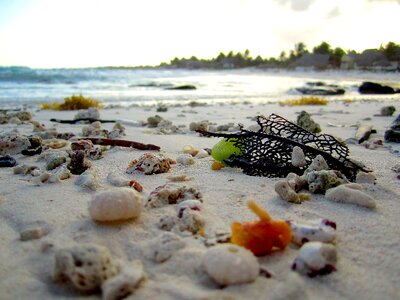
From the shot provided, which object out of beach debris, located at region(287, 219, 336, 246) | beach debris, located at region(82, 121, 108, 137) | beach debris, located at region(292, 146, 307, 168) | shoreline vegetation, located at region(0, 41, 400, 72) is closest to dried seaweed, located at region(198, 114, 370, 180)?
beach debris, located at region(292, 146, 307, 168)

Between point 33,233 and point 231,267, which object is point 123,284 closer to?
point 231,267

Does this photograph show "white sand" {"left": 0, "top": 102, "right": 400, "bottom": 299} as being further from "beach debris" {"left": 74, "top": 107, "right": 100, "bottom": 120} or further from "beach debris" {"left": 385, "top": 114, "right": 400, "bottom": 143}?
"beach debris" {"left": 74, "top": 107, "right": 100, "bottom": 120}

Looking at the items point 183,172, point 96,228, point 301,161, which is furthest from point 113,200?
point 301,161

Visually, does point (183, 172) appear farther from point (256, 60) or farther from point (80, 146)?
point (256, 60)

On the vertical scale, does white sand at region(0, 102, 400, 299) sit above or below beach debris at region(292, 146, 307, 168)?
below

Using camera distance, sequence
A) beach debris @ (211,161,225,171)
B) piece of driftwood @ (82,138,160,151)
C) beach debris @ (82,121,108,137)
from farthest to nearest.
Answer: beach debris @ (82,121,108,137) < piece of driftwood @ (82,138,160,151) < beach debris @ (211,161,225,171)

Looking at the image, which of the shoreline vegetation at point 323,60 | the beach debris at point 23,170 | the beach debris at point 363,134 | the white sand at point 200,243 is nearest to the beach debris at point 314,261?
the white sand at point 200,243

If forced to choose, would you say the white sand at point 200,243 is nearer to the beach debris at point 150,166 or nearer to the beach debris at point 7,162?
the beach debris at point 150,166
